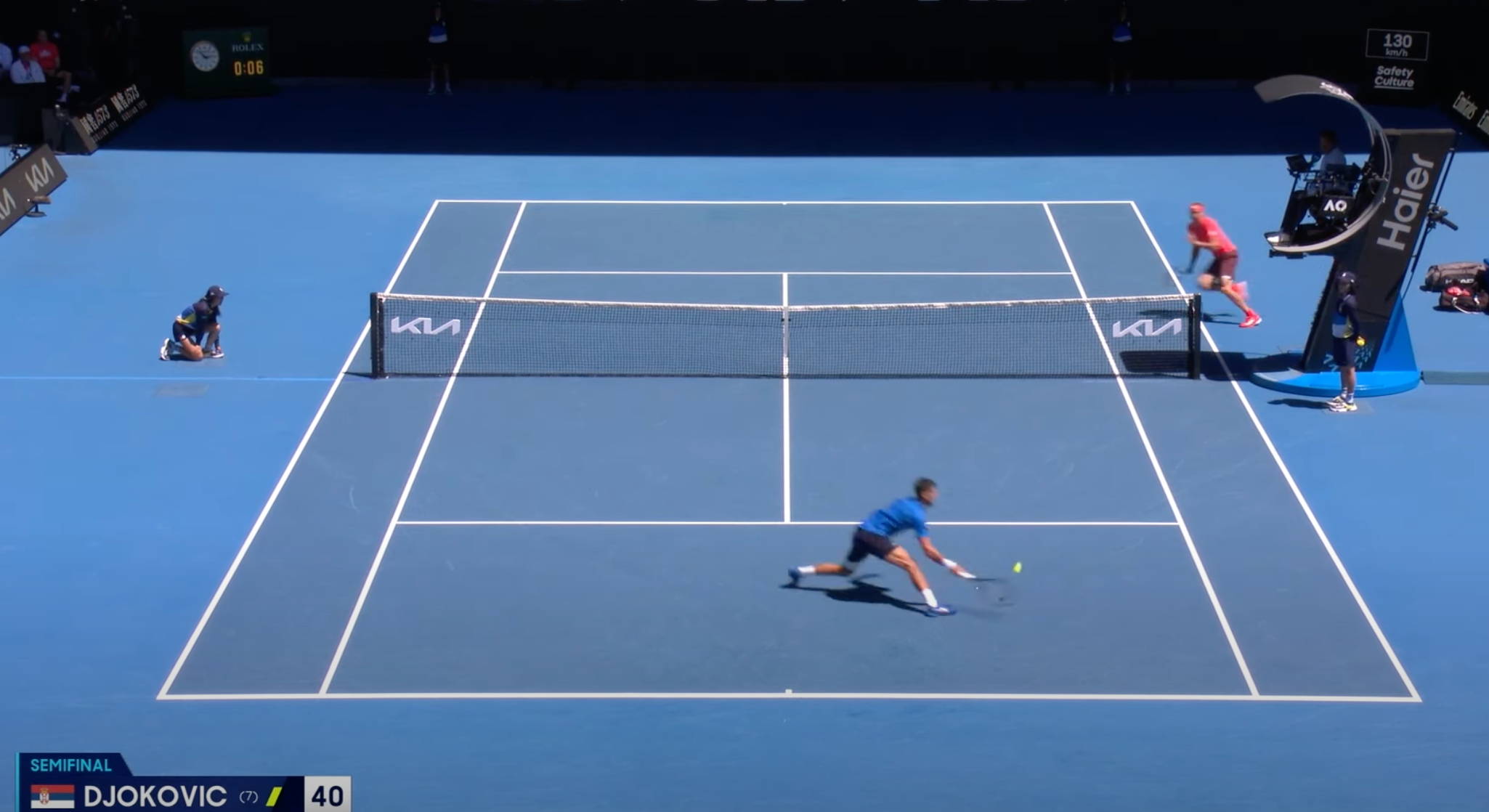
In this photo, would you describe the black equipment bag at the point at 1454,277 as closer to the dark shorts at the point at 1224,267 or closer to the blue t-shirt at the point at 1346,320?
the dark shorts at the point at 1224,267

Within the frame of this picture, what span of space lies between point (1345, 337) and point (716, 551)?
7830 mm

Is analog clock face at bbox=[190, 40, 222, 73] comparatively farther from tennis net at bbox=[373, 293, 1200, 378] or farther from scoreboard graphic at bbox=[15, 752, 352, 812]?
scoreboard graphic at bbox=[15, 752, 352, 812]

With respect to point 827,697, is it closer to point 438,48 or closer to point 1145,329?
point 1145,329

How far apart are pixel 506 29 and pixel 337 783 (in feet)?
81.3

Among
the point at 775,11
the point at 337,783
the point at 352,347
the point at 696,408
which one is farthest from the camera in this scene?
the point at 775,11

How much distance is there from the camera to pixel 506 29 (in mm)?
34625

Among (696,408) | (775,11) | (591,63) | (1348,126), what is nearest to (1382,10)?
(1348,126)

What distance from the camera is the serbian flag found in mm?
11375

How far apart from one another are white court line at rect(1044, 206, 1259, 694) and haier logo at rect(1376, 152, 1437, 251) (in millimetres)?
3431

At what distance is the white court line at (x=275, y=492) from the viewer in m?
14.8

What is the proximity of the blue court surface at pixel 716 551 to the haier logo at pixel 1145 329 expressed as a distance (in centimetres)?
20

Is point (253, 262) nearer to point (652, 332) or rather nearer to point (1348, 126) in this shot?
point (652, 332)

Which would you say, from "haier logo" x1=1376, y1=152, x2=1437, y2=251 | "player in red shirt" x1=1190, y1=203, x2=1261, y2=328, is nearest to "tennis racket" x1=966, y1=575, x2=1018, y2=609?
"haier logo" x1=1376, y1=152, x2=1437, y2=251

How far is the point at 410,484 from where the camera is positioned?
1798 cm
